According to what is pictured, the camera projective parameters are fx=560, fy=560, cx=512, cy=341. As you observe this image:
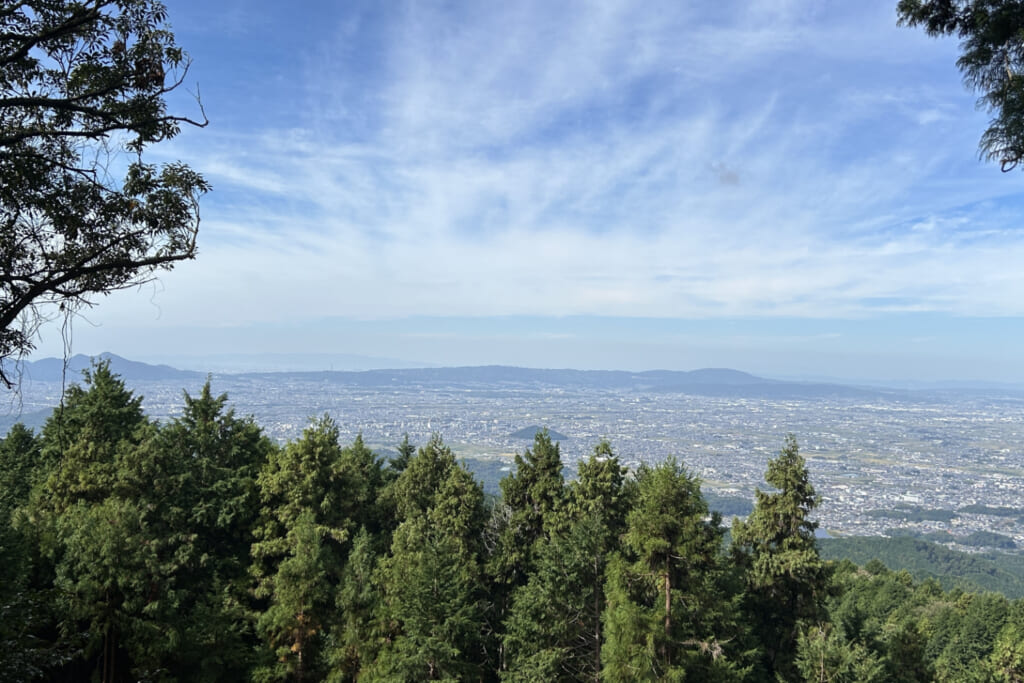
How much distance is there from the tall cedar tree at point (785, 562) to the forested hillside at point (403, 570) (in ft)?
0.21

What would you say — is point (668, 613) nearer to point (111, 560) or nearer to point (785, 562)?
point (785, 562)

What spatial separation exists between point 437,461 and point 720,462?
143 metres

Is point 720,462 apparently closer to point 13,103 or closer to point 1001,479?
point 1001,479

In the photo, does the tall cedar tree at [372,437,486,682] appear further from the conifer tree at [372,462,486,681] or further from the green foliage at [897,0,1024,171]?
the green foliage at [897,0,1024,171]

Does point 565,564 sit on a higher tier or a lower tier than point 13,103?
lower

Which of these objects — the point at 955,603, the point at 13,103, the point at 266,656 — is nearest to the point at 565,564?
the point at 266,656

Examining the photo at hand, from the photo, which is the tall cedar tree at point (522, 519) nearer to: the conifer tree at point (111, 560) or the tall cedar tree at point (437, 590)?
the tall cedar tree at point (437, 590)

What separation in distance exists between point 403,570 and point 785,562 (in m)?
11.2

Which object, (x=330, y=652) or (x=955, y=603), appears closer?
(x=330, y=652)

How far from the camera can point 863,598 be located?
47562mm

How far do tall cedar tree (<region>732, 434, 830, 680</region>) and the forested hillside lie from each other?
0.21 feet

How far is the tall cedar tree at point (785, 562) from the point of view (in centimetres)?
1647

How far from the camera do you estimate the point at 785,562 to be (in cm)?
1645

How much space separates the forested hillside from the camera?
14.3 m
